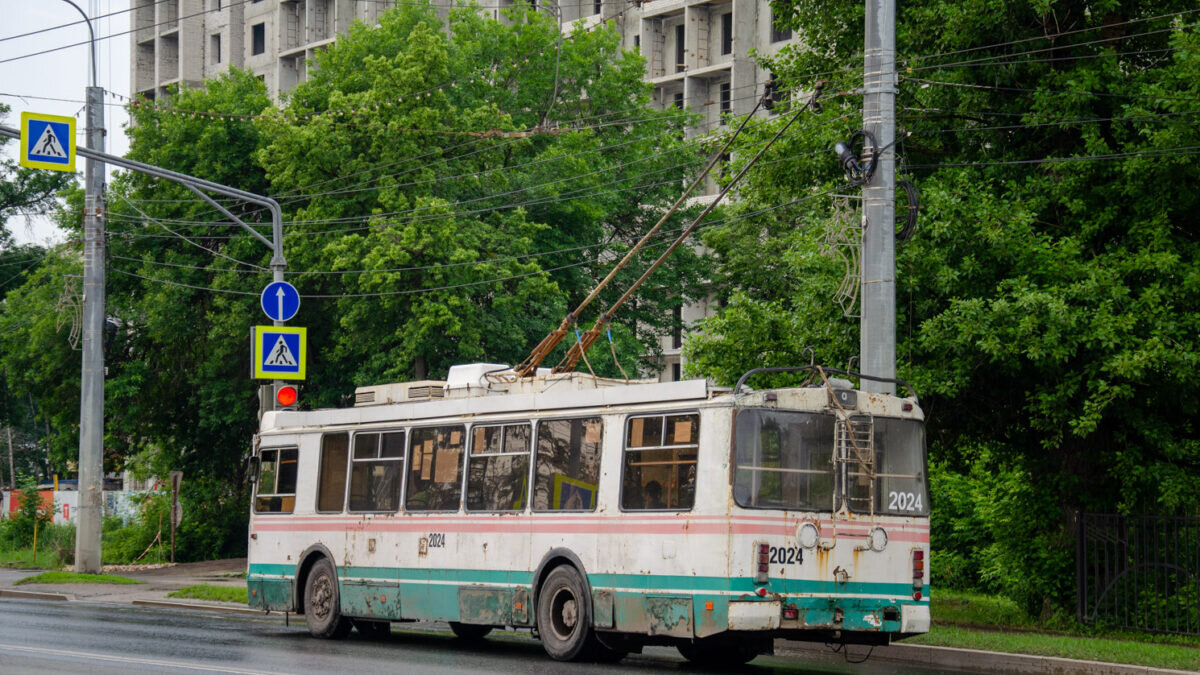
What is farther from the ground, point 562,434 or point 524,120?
point 524,120

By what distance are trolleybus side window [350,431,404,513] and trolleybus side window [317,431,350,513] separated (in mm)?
230

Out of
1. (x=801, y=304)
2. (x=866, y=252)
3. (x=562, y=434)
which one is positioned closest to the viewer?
(x=562, y=434)

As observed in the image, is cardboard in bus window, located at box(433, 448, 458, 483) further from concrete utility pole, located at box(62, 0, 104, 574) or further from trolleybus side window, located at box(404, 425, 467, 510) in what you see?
concrete utility pole, located at box(62, 0, 104, 574)

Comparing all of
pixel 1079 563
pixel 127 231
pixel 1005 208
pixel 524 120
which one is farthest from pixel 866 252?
pixel 127 231

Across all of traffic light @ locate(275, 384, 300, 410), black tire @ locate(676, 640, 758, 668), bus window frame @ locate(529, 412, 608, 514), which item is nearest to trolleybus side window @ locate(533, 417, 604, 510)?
bus window frame @ locate(529, 412, 608, 514)

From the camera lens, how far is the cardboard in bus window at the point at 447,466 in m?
17.5

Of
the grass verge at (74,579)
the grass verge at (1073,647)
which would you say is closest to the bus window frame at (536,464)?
the grass verge at (1073,647)

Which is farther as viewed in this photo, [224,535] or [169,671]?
[224,535]

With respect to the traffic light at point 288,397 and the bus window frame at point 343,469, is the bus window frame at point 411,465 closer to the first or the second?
the bus window frame at point 343,469

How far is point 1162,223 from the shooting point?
1848 cm

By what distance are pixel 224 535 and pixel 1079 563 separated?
2801 cm

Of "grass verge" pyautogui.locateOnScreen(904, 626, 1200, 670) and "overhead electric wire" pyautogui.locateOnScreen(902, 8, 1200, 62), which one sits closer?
"grass verge" pyautogui.locateOnScreen(904, 626, 1200, 670)

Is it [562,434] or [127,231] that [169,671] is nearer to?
[562,434]

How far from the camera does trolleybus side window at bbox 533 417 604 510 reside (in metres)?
15.6
